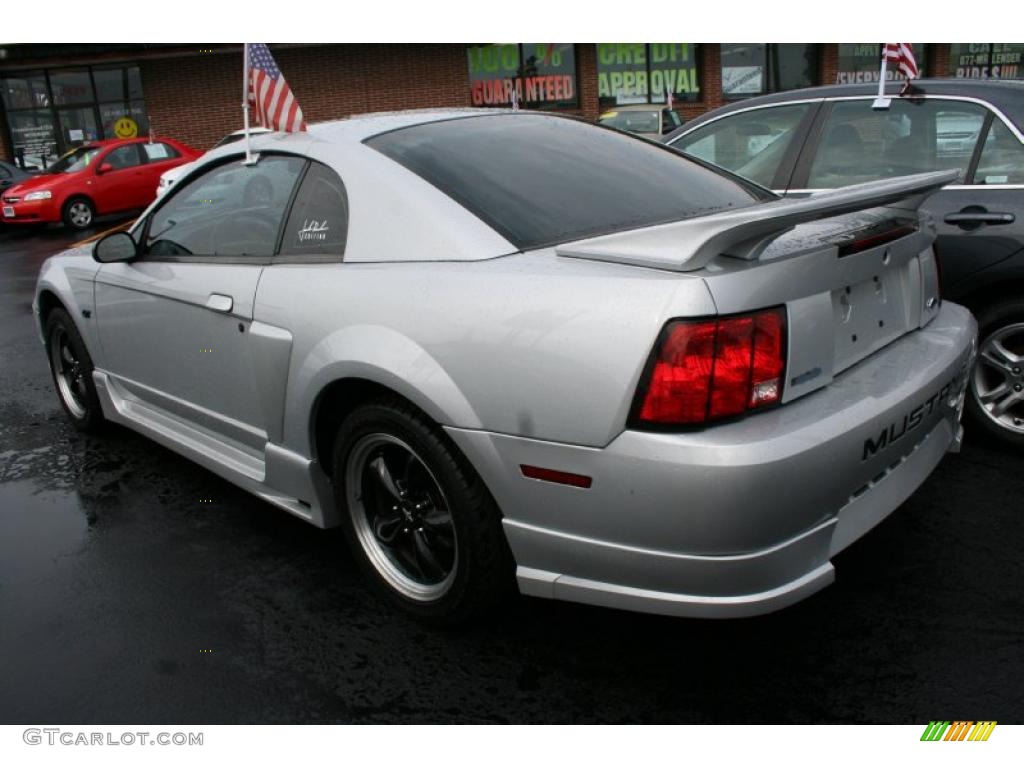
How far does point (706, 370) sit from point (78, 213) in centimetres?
1547

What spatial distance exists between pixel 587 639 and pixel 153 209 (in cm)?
260

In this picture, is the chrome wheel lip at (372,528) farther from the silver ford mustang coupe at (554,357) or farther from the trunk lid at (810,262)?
the trunk lid at (810,262)

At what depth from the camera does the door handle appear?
10.1ft

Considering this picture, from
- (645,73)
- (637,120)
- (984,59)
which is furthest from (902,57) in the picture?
(984,59)

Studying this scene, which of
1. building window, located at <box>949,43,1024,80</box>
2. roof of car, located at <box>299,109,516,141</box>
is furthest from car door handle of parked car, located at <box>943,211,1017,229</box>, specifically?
building window, located at <box>949,43,1024,80</box>

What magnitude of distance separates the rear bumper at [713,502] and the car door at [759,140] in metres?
2.12

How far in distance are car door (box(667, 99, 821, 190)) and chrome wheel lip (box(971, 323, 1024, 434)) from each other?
1162mm

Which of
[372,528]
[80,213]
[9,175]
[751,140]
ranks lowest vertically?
[80,213]

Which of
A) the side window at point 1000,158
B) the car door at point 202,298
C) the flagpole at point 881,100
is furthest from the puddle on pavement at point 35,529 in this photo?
the side window at point 1000,158

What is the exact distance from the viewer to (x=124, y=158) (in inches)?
611

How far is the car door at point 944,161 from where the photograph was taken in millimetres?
3652

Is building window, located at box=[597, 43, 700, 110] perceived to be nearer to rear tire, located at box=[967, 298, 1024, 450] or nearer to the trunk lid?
rear tire, located at box=[967, 298, 1024, 450]

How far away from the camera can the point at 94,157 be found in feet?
50.4

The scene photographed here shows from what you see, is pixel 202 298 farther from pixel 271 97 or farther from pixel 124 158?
pixel 124 158
